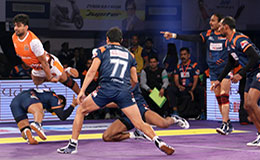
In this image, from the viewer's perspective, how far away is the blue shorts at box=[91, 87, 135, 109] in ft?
25.0

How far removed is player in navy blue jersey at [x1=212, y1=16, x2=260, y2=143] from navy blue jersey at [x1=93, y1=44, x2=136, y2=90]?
183 cm

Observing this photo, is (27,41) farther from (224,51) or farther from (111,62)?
(224,51)

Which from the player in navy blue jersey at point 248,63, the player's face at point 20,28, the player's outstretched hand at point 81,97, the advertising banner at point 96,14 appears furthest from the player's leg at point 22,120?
the advertising banner at point 96,14

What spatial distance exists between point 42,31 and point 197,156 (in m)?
9.86

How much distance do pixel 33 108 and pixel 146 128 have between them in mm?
2307

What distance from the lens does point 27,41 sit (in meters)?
9.16

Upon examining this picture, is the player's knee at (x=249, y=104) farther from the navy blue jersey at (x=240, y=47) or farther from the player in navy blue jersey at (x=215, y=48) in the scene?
the player in navy blue jersey at (x=215, y=48)

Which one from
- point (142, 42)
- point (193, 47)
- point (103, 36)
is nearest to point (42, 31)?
point (103, 36)

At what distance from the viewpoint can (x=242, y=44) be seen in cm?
852

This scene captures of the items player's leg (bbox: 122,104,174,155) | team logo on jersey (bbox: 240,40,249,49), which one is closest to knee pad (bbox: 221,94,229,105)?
team logo on jersey (bbox: 240,40,249,49)

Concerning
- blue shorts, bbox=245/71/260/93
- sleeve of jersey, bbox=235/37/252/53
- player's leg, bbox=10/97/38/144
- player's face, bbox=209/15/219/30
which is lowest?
player's leg, bbox=10/97/38/144

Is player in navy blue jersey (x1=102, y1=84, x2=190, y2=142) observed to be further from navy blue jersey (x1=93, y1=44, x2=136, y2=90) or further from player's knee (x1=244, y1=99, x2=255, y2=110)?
navy blue jersey (x1=93, y1=44, x2=136, y2=90)

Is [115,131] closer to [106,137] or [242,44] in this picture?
[106,137]

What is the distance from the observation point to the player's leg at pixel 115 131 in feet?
29.2
